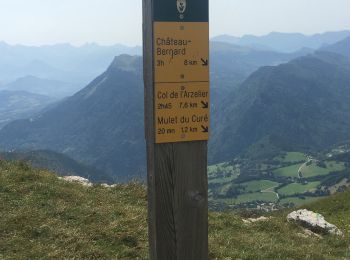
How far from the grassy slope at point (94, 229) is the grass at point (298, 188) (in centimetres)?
16681

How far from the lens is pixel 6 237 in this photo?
9.15m

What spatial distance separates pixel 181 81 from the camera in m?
3.96

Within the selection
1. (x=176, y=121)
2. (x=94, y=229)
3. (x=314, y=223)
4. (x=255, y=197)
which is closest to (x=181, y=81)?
(x=176, y=121)

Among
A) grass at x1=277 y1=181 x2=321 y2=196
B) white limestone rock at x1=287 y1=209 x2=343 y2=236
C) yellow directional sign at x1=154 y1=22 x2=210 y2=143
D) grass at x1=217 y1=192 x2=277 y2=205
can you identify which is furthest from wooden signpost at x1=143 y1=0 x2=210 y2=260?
grass at x1=277 y1=181 x2=321 y2=196

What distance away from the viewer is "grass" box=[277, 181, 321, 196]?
175 meters

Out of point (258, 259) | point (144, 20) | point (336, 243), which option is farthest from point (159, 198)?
point (336, 243)

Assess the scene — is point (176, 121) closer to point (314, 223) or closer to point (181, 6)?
point (181, 6)

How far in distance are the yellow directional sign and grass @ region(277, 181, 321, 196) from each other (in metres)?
176

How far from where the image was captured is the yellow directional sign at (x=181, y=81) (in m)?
3.88

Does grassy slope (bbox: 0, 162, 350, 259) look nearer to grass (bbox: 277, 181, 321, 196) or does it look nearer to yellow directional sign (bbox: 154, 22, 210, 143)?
yellow directional sign (bbox: 154, 22, 210, 143)

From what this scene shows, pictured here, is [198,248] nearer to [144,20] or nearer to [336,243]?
[144,20]

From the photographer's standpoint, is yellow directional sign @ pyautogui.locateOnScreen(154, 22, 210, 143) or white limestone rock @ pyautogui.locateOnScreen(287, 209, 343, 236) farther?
white limestone rock @ pyautogui.locateOnScreen(287, 209, 343, 236)

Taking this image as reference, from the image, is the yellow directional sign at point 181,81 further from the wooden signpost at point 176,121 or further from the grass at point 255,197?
the grass at point 255,197

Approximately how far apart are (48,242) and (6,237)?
88 centimetres
